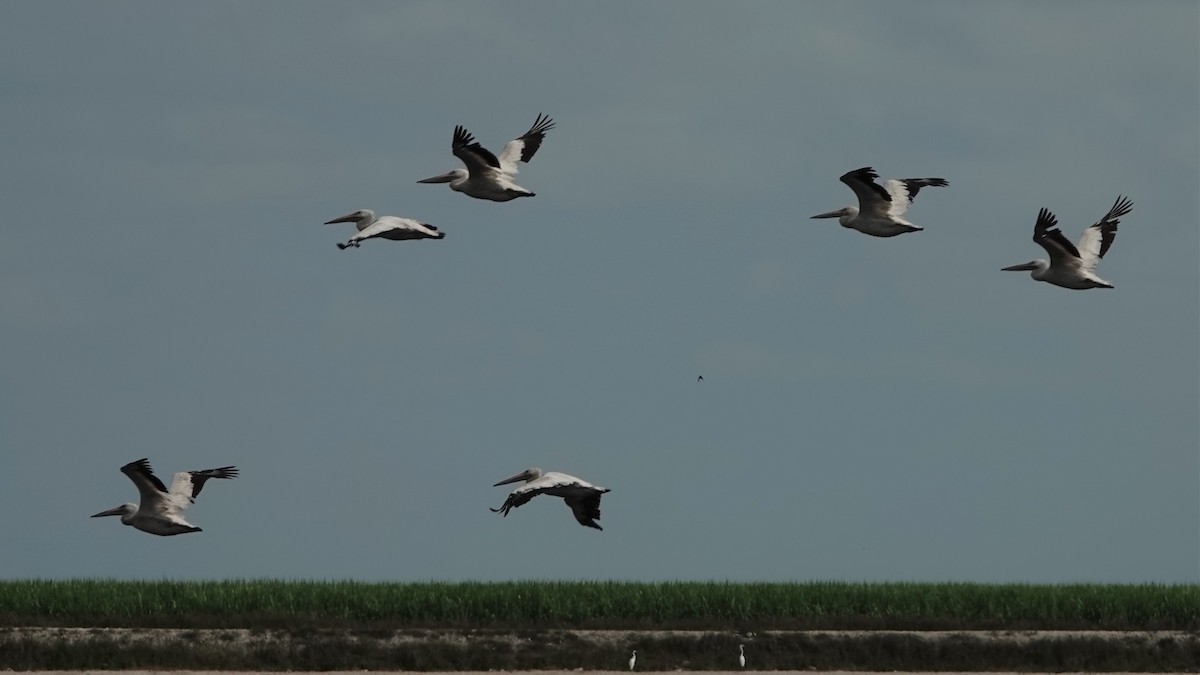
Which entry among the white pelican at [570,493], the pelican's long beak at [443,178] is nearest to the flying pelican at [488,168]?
the pelican's long beak at [443,178]

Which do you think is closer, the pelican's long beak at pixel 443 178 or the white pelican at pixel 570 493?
the white pelican at pixel 570 493

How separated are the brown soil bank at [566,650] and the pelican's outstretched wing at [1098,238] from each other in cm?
602

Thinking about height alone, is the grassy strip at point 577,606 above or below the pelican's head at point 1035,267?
below

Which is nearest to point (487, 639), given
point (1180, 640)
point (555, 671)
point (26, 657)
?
point (555, 671)

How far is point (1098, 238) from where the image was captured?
131 feet

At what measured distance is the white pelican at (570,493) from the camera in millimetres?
33222

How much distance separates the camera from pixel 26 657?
124 feet

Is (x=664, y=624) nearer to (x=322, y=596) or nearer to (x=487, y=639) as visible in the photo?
(x=487, y=639)

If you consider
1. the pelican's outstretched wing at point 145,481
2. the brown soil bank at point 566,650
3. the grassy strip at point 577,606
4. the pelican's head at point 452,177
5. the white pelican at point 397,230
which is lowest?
the brown soil bank at point 566,650

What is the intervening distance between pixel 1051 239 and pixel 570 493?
9.07 metres

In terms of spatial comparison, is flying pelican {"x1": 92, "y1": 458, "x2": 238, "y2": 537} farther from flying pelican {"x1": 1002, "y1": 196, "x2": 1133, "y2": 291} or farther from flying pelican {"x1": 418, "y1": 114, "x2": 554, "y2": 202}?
flying pelican {"x1": 1002, "y1": 196, "x2": 1133, "y2": 291}

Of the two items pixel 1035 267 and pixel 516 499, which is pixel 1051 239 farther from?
pixel 516 499

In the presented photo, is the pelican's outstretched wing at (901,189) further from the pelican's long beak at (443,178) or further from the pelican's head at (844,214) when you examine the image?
the pelican's long beak at (443,178)

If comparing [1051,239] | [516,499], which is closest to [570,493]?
[516,499]
